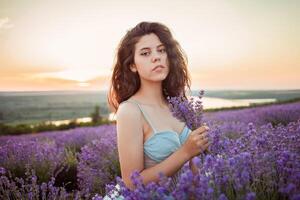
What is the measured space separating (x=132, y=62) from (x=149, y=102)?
28cm

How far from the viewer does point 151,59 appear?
7.33 ft

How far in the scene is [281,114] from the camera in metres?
6.54

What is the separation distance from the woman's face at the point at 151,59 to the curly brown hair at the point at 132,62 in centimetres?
5

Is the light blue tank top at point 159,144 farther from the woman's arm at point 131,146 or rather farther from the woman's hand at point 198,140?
the woman's hand at point 198,140

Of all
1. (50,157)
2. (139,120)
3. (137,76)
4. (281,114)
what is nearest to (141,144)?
(139,120)

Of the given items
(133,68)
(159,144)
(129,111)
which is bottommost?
(159,144)

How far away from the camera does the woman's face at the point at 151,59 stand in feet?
7.29

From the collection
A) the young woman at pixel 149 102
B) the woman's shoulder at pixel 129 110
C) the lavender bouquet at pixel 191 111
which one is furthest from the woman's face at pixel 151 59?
the lavender bouquet at pixel 191 111

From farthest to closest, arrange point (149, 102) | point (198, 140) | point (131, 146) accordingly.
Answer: point (149, 102)
point (131, 146)
point (198, 140)

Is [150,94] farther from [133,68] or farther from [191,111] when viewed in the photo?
[191,111]

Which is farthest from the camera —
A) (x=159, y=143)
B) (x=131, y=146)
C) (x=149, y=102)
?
(x=149, y=102)

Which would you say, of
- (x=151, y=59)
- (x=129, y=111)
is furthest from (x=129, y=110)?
(x=151, y=59)

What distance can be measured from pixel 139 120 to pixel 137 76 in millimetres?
410

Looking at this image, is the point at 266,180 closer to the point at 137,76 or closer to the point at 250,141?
the point at 250,141
